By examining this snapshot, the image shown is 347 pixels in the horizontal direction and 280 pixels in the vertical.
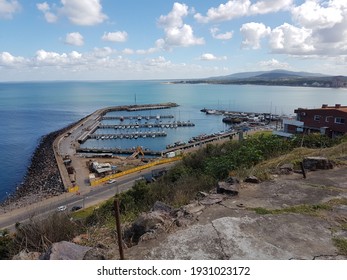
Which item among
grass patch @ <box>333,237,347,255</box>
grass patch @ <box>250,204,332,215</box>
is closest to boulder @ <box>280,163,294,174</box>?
grass patch @ <box>250,204,332,215</box>

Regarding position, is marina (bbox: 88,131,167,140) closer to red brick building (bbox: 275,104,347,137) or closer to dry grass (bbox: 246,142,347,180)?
red brick building (bbox: 275,104,347,137)

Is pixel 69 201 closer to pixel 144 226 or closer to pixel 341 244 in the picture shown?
pixel 144 226

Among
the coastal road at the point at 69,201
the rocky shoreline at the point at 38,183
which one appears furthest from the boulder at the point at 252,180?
the rocky shoreline at the point at 38,183

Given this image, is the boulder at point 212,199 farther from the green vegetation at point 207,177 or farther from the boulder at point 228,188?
the green vegetation at point 207,177

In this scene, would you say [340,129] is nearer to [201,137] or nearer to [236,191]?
[236,191]

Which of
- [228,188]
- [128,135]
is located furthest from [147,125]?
[228,188]
